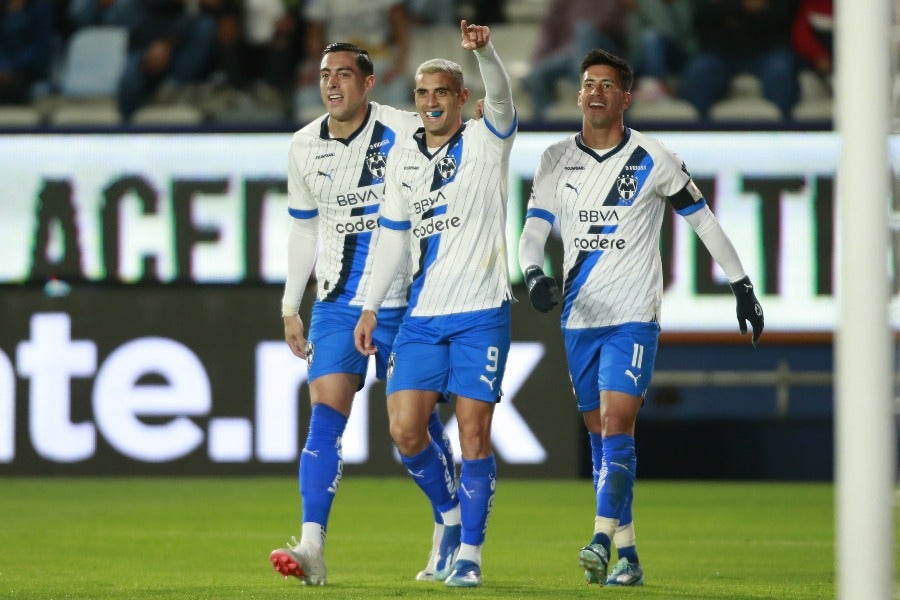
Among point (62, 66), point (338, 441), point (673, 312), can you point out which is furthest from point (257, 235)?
point (338, 441)

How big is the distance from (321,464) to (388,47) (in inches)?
360

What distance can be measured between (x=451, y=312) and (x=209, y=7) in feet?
31.6

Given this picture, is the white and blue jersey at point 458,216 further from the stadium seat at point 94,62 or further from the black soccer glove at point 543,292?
the stadium seat at point 94,62

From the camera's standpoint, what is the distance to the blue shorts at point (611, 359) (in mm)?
6840

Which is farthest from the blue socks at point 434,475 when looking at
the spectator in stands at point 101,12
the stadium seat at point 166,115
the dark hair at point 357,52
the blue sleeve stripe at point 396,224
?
the spectator in stands at point 101,12

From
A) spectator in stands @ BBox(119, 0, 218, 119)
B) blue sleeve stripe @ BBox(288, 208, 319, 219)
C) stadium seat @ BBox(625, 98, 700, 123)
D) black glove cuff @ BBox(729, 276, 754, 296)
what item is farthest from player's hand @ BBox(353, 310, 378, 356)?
spectator in stands @ BBox(119, 0, 218, 119)

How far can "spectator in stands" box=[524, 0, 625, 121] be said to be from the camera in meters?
14.9

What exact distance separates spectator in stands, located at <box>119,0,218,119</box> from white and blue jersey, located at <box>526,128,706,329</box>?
28.5 feet

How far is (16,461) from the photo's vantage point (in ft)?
41.1

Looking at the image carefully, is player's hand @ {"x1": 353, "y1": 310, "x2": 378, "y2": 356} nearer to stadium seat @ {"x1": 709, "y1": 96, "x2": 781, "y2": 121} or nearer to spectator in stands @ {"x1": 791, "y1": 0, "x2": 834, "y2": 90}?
stadium seat @ {"x1": 709, "y1": 96, "x2": 781, "y2": 121}

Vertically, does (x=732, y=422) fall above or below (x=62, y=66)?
below

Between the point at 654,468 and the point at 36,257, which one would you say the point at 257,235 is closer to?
the point at 36,257

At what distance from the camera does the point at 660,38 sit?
15.2m

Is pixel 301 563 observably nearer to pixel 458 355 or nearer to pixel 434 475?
pixel 434 475
